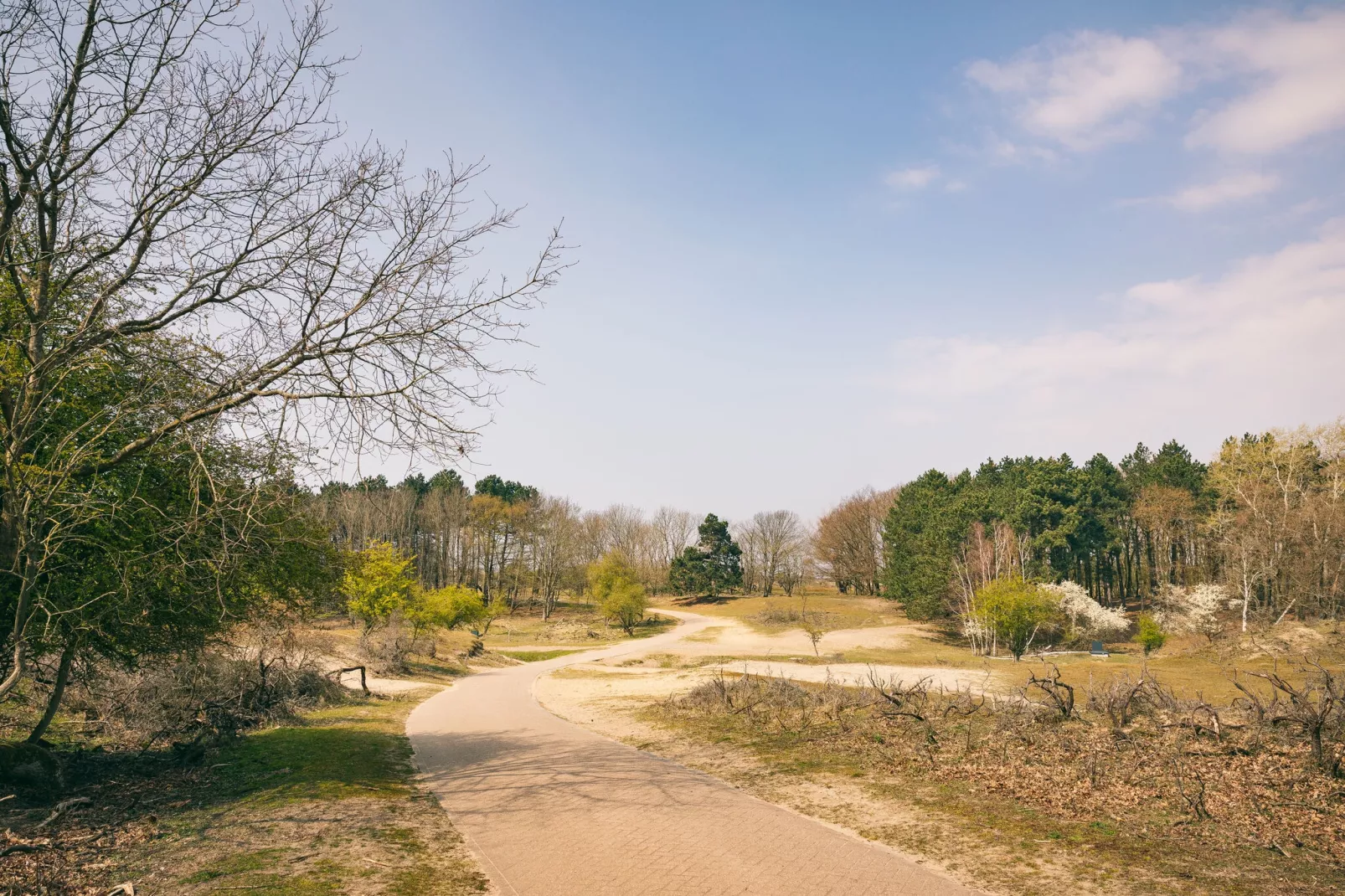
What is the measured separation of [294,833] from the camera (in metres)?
8.02

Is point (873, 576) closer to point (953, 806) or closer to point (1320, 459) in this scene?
point (1320, 459)

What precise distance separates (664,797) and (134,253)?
9.36 m

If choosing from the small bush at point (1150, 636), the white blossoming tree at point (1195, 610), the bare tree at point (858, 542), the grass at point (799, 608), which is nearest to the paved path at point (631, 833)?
the small bush at point (1150, 636)

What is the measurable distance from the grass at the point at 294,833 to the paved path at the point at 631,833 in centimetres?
52

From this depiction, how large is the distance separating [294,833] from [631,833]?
365cm

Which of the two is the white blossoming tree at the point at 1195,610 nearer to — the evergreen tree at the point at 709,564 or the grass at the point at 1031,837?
the grass at the point at 1031,837

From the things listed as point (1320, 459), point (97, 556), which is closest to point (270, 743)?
point (97, 556)

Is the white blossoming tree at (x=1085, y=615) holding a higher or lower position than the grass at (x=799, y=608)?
higher

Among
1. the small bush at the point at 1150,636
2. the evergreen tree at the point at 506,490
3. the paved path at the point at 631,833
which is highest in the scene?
the evergreen tree at the point at 506,490

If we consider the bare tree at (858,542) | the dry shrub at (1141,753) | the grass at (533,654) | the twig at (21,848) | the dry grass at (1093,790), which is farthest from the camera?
the bare tree at (858,542)

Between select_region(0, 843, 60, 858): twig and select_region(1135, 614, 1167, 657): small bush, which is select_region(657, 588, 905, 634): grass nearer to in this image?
select_region(1135, 614, 1167, 657): small bush

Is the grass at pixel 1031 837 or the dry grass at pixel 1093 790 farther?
the dry grass at pixel 1093 790

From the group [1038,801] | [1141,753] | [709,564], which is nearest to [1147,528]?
[709,564]

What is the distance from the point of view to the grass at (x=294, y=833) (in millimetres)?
6570
